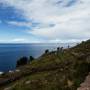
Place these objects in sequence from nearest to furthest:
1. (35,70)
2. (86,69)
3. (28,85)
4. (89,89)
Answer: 1. (89,89)
2. (28,85)
3. (86,69)
4. (35,70)

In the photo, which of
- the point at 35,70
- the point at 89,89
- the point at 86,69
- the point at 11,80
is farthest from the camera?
the point at 35,70

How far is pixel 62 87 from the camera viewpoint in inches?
485

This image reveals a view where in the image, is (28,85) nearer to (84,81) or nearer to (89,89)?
(84,81)

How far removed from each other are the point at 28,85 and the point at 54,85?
2.01 m

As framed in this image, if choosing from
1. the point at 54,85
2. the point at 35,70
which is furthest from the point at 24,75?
the point at 54,85

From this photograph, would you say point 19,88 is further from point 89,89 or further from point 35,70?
point 35,70

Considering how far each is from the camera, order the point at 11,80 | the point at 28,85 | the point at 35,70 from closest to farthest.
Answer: the point at 28,85
the point at 11,80
the point at 35,70

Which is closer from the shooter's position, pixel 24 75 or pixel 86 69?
pixel 86 69

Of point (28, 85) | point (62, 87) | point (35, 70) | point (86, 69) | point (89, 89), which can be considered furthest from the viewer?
point (35, 70)

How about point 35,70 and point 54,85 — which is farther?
point 35,70

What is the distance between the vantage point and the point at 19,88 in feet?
44.7

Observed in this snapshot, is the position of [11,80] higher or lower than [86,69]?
lower

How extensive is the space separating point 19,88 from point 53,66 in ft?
28.3

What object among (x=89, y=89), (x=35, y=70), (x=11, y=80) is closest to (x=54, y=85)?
(x=89, y=89)
